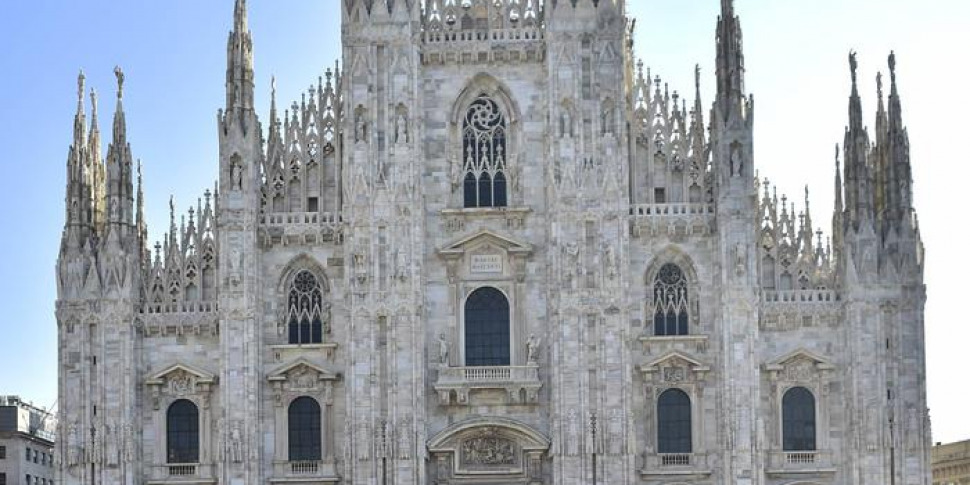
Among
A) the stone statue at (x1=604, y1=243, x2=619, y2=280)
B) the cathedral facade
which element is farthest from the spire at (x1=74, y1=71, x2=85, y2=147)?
the stone statue at (x1=604, y1=243, x2=619, y2=280)

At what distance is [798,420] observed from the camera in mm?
54062

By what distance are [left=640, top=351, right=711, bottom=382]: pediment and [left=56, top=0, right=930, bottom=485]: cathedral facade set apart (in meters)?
0.07

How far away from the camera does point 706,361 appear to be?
54.1m

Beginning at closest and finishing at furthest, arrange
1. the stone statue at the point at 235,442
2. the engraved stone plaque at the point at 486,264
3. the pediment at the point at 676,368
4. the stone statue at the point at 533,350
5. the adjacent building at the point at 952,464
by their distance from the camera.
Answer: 1. the stone statue at the point at 235,442
2. the pediment at the point at 676,368
3. the stone statue at the point at 533,350
4. the engraved stone plaque at the point at 486,264
5. the adjacent building at the point at 952,464

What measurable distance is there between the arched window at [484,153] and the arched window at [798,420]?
11167 mm

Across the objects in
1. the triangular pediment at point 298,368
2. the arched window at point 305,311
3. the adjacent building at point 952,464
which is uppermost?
the arched window at point 305,311

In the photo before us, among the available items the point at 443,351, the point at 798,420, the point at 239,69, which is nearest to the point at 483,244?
the point at 443,351

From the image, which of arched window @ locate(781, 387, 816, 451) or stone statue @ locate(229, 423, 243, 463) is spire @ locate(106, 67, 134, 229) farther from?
arched window @ locate(781, 387, 816, 451)

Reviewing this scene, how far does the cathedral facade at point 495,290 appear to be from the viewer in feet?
176

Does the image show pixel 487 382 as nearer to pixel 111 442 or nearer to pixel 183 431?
A: pixel 183 431

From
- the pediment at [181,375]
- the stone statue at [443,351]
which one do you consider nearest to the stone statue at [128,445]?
the pediment at [181,375]

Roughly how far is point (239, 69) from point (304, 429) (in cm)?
Answer: 1194

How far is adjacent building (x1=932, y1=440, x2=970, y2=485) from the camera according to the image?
80688 millimetres

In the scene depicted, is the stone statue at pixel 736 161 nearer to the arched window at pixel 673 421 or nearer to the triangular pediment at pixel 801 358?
the triangular pediment at pixel 801 358
